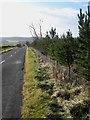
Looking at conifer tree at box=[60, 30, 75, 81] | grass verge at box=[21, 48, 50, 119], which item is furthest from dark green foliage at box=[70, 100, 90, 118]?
conifer tree at box=[60, 30, 75, 81]

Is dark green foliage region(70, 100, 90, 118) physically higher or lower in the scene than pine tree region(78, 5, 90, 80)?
lower

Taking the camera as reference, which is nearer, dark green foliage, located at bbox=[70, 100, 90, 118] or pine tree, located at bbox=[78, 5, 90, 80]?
dark green foliage, located at bbox=[70, 100, 90, 118]

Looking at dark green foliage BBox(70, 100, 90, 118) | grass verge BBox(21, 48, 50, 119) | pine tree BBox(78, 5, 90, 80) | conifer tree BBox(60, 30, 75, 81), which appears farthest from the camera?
conifer tree BBox(60, 30, 75, 81)

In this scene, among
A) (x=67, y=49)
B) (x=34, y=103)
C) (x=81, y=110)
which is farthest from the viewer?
(x=67, y=49)

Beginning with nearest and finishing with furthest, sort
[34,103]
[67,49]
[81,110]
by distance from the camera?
[81,110] < [34,103] < [67,49]

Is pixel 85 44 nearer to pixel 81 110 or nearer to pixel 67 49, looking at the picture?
pixel 81 110

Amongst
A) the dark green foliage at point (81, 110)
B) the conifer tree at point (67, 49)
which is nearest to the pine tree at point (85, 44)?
the dark green foliage at point (81, 110)

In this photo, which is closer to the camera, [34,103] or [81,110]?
[81,110]

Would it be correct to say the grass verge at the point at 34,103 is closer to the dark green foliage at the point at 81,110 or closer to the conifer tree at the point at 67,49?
the dark green foliage at the point at 81,110

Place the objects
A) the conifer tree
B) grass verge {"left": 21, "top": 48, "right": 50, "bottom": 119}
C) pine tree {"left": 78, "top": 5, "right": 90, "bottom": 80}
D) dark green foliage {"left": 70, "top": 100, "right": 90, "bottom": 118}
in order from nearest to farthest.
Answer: dark green foliage {"left": 70, "top": 100, "right": 90, "bottom": 118}, grass verge {"left": 21, "top": 48, "right": 50, "bottom": 119}, pine tree {"left": 78, "top": 5, "right": 90, "bottom": 80}, the conifer tree

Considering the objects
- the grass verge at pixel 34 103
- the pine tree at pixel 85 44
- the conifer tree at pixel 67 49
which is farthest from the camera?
the conifer tree at pixel 67 49

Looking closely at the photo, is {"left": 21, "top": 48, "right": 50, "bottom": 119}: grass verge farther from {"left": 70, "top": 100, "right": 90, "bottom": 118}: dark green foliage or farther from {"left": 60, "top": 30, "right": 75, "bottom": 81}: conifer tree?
{"left": 60, "top": 30, "right": 75, "bottom": 81}: conifer tree

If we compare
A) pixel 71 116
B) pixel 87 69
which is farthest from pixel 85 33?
pixel 71 116

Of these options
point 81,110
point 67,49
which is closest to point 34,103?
point 81,110
